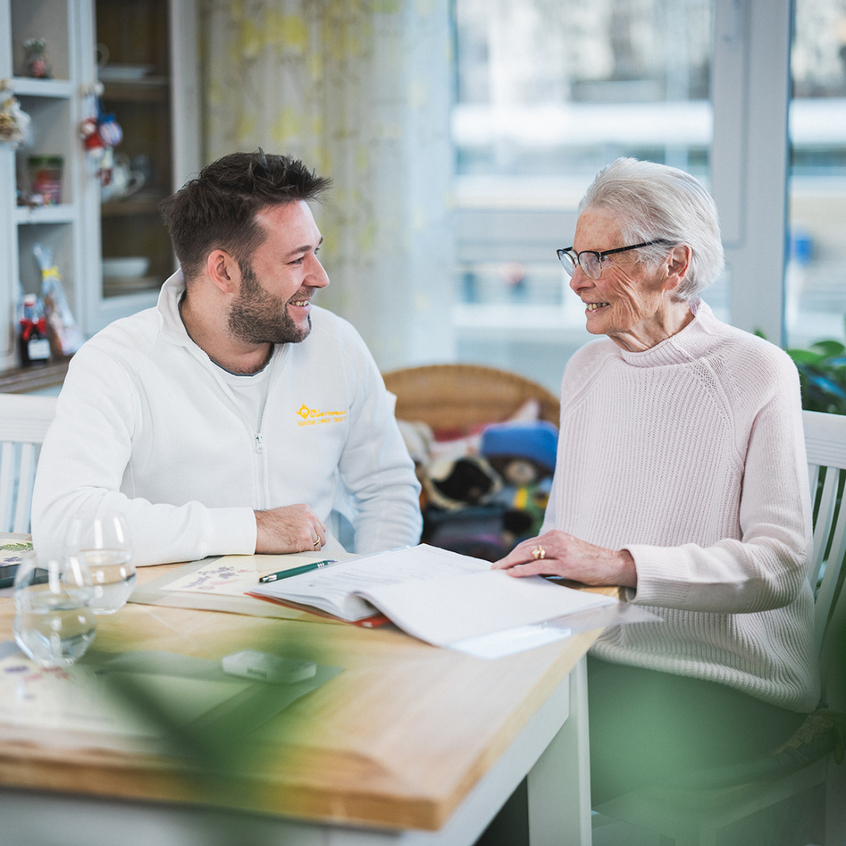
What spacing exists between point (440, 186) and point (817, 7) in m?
1.30

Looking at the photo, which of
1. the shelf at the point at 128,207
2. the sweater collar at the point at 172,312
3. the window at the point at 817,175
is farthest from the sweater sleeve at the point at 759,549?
the shelf at the point at 128,207

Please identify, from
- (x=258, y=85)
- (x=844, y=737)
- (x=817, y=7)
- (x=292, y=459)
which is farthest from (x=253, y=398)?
(x=817, y=7)

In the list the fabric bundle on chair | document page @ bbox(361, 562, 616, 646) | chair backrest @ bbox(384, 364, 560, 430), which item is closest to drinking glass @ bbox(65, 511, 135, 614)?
document page @ bbox(361, 562, 616, 646)

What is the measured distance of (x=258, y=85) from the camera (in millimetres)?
3406

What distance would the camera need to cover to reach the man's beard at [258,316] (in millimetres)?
1700

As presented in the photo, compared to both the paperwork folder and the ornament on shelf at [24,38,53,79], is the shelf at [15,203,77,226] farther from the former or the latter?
the paperwork folder

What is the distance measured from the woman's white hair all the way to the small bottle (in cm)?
171


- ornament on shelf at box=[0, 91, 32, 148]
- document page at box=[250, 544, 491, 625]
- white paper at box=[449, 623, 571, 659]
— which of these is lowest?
white paper at box=[449, 623, 571, 659]

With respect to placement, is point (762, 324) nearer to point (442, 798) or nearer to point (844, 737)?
point (844, 737)

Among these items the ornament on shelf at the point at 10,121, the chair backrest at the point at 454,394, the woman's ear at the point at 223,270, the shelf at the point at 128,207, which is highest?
the ornament on shelf at the point at 10,121

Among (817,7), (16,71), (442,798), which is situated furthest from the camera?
(817,7)

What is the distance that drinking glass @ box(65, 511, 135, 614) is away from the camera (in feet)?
3.35

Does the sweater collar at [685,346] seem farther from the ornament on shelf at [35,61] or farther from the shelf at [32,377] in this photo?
the ornament on shelf at [35,61]

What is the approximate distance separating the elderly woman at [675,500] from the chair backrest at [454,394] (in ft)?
4.65
